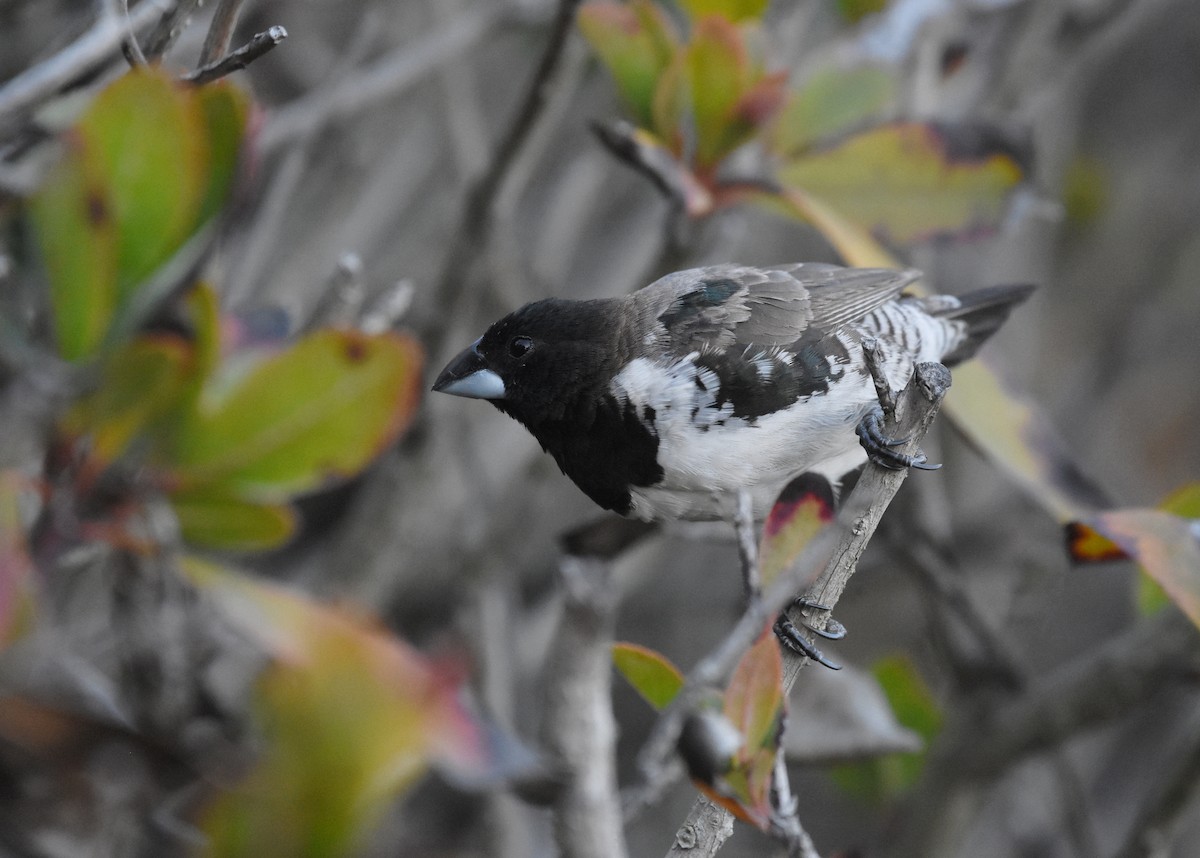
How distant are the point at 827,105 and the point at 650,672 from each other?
1.49 meters

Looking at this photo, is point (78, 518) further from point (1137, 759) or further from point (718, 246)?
point (1137, 759)

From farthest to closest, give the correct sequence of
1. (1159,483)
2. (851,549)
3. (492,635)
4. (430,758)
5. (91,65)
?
(1159,483) < (492,635) < (91,65) < (430,758) < (851,549)

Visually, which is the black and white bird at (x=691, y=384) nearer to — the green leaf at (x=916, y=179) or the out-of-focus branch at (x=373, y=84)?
the green leaf at (x=916, y=179)

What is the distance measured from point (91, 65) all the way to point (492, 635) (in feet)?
5.09

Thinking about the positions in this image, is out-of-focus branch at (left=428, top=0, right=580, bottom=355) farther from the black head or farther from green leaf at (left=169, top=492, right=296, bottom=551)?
green leaf at (left=169, top=492, right=296, bottom=551)

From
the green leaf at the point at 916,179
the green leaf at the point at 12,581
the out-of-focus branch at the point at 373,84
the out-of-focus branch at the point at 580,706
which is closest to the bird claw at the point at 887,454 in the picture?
the out-of-focus branch at the point at 580,706

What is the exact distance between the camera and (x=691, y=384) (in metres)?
2.15

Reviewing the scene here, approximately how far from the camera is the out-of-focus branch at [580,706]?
163cm

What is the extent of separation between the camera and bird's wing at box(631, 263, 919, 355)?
221 cm

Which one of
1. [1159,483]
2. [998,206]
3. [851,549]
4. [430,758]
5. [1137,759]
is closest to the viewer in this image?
[851,549]

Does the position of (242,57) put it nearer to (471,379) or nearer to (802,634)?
(471,379)

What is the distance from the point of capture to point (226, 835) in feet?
4.02

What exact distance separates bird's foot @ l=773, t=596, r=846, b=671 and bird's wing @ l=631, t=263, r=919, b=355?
487 millimetres

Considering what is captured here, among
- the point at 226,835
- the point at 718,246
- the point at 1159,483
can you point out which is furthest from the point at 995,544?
the point at 226,835
